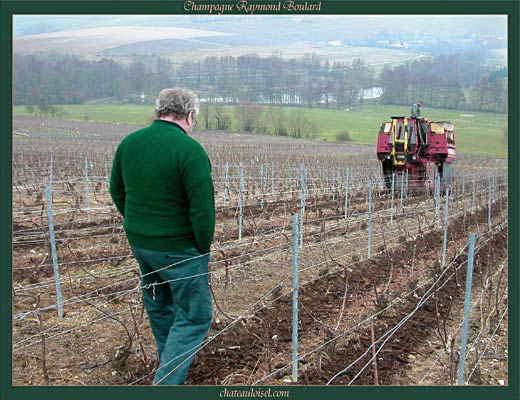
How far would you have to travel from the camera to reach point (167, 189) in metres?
3.30

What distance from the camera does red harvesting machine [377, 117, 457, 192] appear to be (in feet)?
50.6

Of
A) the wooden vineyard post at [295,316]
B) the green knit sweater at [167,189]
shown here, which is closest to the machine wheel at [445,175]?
the wooden vineyard post at [295,316]

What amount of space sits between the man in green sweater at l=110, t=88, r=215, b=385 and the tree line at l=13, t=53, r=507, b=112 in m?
47.0

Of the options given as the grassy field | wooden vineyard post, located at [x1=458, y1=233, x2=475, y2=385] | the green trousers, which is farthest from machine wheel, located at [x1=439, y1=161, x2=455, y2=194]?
the grassy field

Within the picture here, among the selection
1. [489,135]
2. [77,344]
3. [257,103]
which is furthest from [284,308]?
[257,103]

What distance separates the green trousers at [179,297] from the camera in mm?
3414

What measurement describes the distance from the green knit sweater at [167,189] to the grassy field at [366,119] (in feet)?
115

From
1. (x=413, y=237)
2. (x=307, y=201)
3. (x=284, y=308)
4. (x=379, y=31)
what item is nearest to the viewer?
(x=284, y=308)

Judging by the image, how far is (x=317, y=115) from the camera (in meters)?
55.9

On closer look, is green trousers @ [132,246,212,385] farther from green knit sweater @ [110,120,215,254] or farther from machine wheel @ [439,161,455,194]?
machine wheel @ [439,161,455,194]

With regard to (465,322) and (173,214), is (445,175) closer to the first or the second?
(465,322)

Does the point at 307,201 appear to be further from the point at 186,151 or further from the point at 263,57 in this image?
the point at 263,57

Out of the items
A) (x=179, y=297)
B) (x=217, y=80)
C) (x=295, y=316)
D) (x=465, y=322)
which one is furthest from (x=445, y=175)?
(x=217, y=80)

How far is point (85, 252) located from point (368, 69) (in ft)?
164
